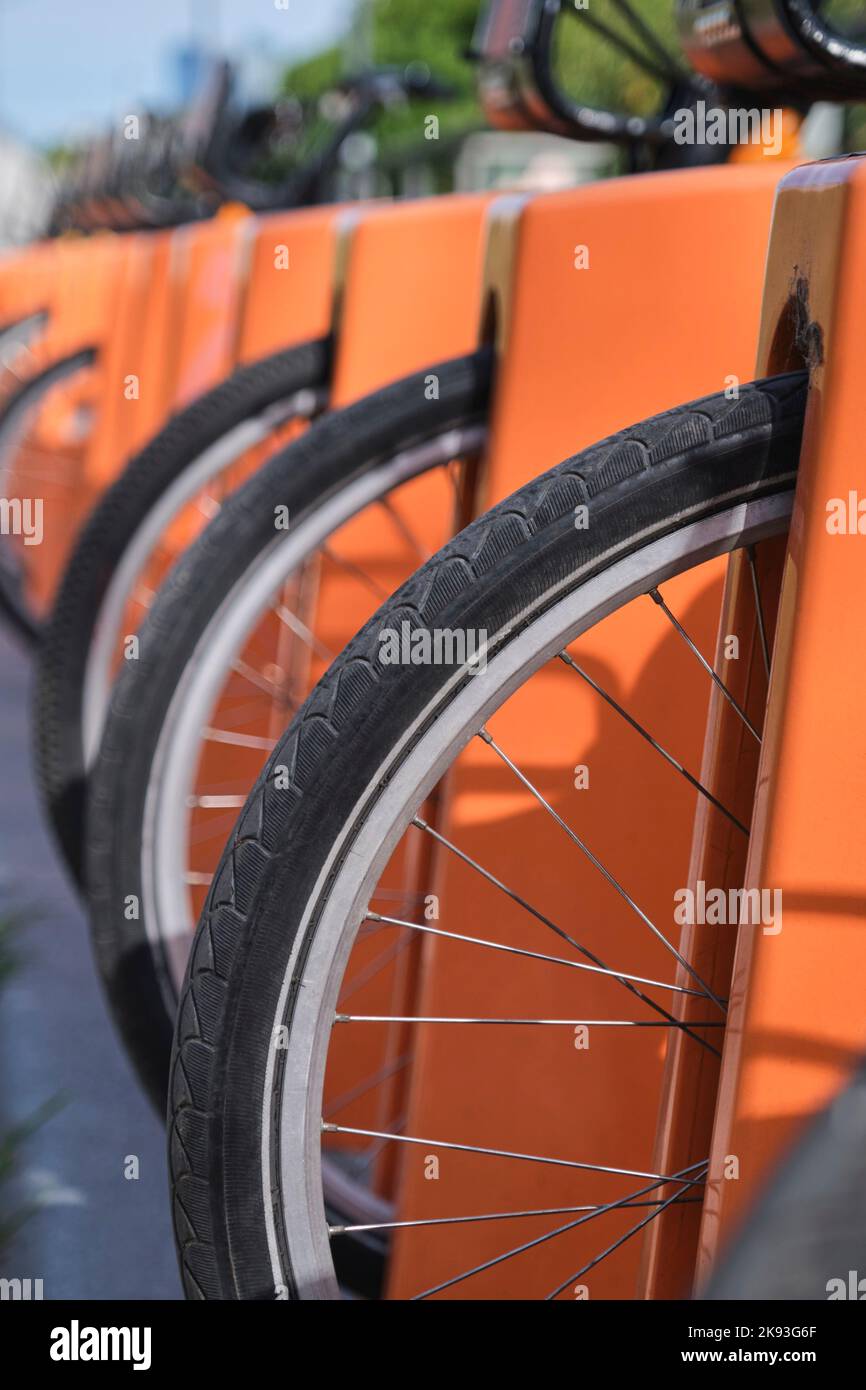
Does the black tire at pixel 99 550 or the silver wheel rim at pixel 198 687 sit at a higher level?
the black tire at pixel 99 550

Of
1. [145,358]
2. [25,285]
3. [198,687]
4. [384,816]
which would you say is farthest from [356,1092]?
[25,285]

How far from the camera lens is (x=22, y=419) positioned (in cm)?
477

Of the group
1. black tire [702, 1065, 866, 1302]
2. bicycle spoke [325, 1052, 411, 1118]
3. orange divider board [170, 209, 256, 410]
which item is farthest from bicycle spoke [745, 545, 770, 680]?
orange divider board [170, 209, 256, 410]

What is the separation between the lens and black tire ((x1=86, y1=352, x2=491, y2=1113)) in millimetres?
1720

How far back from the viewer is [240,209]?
5.07 m

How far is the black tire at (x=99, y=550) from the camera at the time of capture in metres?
2.22

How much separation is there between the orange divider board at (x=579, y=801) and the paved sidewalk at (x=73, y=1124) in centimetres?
47

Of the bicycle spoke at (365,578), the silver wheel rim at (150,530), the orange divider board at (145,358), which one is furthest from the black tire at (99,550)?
the orange divider board at (145,358)

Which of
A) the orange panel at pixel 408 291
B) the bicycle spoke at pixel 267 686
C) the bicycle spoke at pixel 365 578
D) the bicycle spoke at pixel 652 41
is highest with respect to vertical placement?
the bicycle spoke at pixel 652 41

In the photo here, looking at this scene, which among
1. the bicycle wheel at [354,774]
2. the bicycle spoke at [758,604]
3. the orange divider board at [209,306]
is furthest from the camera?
the orange divider board at [209,306]

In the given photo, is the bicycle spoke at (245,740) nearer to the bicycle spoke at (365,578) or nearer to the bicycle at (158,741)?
the bicycle spoke at (365,578)

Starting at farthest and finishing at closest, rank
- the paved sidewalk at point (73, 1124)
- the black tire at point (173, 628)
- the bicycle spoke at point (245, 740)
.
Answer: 1. the bicycle spoke at point (245, 740)
2. the paved sidewalk at point (73, 1124)
3. the black tire at point (173, 628)

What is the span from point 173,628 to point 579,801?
1.51 ft

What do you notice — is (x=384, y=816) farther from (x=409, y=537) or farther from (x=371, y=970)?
(x=371, y=970)
